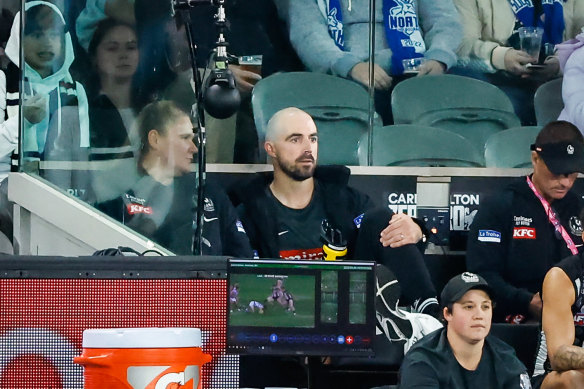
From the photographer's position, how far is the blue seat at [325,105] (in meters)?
7.07

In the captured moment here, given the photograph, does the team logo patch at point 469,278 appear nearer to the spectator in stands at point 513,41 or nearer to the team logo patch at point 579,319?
the team logo patch at point 579,319

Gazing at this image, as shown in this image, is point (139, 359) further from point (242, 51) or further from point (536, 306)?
point (242, 51)

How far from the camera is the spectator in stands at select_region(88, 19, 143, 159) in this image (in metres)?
5.57

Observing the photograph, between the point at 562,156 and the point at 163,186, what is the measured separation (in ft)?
7.67

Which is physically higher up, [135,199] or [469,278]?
[135,199]

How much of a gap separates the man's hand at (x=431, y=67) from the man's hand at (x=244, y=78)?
1.00 metres

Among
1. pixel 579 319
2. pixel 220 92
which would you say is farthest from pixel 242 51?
pixel 579 319

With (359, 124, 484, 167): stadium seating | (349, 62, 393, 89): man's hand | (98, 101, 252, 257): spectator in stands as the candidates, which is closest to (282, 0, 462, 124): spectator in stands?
(349, 62, 393, 89): man's hand

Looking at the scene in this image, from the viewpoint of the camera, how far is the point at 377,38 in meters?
7.21

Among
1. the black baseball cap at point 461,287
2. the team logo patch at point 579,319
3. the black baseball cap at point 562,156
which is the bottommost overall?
the team logo patch at point 579,319

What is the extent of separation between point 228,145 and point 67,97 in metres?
1.67

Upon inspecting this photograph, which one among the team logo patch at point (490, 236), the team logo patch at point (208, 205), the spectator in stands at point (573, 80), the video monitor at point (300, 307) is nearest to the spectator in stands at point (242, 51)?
the team logo patch at point (208, 205)

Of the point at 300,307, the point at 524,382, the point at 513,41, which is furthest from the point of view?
the point at 513,41

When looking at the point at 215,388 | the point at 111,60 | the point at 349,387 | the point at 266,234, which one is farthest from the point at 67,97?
the point at 215,388
